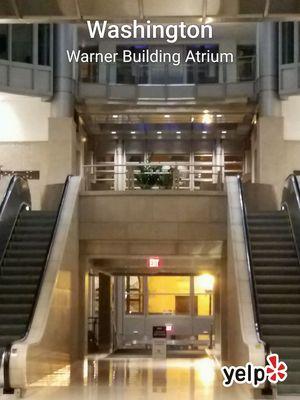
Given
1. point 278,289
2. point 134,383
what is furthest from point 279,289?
point 134,383

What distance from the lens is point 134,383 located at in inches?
564

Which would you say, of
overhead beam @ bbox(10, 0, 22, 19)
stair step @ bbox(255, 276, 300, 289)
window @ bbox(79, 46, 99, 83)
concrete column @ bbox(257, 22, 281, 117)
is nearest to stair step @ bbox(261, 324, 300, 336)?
stair step @ bbox(255, 276, 300, 289)

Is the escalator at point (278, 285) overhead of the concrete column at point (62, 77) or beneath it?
beneath

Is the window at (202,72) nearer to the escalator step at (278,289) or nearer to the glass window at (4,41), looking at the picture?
the glass window at (4,41)

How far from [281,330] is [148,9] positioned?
231 inches

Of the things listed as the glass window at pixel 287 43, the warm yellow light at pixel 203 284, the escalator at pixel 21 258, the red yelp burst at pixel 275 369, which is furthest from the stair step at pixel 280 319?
the warm yellow light at pixel 203 284

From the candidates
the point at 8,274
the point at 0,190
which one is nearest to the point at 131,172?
the point at 0,190

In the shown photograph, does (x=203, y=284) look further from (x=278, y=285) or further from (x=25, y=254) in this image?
(x=278, y=285)

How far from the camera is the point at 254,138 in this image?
29500mm

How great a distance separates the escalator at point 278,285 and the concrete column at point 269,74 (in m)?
9.03

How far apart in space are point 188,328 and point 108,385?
66.5 ft

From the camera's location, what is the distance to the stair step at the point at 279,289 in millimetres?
15227

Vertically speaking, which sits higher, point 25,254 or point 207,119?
point 207,119

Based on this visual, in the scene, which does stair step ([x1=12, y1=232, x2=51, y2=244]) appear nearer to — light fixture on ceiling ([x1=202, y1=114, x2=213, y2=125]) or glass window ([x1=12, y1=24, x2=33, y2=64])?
glass window ([x1=12, y1=24, x2=33, y2=64])
